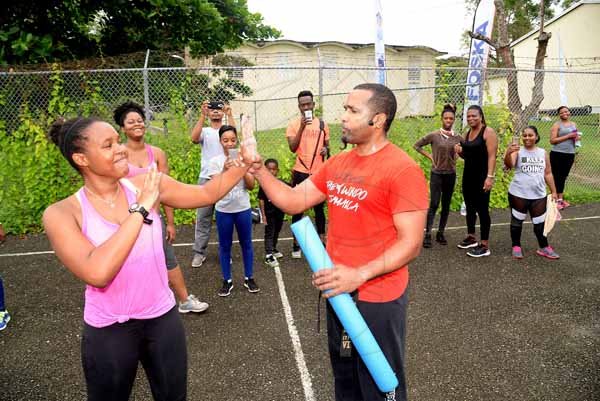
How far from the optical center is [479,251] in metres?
6.08

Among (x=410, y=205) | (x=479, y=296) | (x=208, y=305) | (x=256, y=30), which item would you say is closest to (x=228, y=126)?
(x=208, y=305)

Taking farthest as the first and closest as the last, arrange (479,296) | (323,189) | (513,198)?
1. (513,198)
2. (479,296)
3. (323,189)

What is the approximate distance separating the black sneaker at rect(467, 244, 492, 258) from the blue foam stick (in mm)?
4464

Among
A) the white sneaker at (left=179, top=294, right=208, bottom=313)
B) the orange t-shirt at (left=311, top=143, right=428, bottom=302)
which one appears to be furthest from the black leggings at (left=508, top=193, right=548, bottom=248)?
the white sneaker at (left=179, top=294, right=208, bottom=313)

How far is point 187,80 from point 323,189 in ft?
20.0

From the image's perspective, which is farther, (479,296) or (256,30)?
(256,30)

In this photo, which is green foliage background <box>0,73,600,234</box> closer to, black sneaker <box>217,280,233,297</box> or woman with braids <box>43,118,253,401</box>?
black sneaker <box>217,280,233,297</box>

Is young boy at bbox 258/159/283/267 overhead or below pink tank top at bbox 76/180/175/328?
below

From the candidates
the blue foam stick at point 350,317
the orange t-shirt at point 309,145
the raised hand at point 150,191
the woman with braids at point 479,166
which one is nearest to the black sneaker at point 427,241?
the woman with braids at point 479,166

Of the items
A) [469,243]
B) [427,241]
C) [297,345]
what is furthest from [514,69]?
[297,345]

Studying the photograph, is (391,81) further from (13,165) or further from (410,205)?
(410,205)

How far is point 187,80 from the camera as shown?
7902 mm

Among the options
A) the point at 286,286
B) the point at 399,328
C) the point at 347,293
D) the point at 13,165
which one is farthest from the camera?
the point at 13,165

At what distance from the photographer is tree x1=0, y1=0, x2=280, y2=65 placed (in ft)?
26.9
